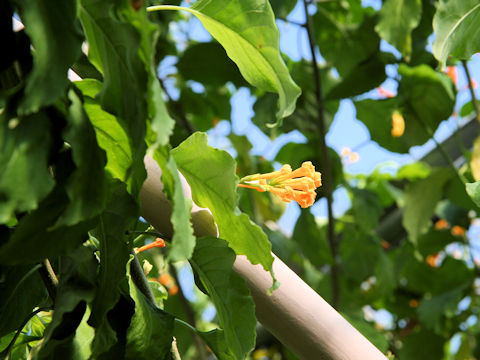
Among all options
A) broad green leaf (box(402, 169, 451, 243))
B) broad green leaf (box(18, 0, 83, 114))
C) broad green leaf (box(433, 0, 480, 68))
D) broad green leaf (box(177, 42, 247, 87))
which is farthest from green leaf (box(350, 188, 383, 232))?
broad green leaf (box(18, 0, 83, 114))

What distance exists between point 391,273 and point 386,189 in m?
0.29

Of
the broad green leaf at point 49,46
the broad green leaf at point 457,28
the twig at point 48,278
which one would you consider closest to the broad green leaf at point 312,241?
the broad green leaf at point 457,28

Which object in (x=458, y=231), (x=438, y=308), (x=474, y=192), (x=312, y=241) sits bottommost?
(x=458, y=231)

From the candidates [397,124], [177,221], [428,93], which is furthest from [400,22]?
[177,221]

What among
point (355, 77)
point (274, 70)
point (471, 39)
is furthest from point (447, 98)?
point (274, 70)

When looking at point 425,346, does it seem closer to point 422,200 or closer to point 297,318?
point 422,200

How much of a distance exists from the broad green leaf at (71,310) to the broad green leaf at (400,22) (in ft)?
2.49

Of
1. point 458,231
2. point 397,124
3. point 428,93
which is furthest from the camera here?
point 458,231

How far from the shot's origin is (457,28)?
593 millimetres

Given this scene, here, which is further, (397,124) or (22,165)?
(397,124)

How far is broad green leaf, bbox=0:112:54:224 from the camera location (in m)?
0.26

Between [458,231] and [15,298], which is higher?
[15,298]

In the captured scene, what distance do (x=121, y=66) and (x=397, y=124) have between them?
1.01m

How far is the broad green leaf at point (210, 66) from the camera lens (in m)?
1.24
